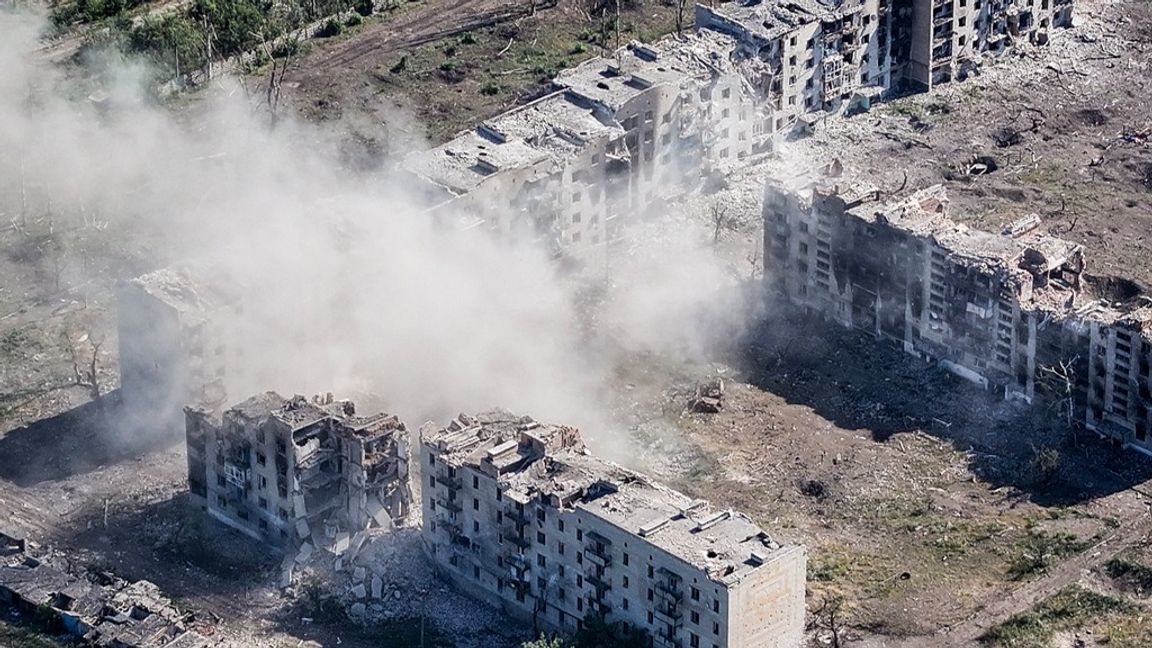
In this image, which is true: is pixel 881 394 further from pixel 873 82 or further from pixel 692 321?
pixel 873 82

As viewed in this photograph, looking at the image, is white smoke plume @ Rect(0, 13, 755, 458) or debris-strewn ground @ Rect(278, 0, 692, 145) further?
debris-strewn ground @ Rect(278, 0, 692, 145)

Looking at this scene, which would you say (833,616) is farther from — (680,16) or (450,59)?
(680,16)

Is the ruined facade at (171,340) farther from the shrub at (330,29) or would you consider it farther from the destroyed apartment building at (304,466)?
the shrub at (330,29)

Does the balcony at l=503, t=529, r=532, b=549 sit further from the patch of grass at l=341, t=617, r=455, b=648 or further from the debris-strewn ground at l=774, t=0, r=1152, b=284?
the debris-strewn ground at l=774, t=0, r=1152, b=284

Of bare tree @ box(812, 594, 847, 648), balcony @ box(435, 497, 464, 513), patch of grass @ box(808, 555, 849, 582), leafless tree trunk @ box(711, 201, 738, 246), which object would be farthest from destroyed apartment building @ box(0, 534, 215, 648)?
leafless tree trunk @ box(711, 201, 738, 246)

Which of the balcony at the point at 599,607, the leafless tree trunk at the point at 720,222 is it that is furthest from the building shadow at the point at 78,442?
the leafless tree trunk at the point at 720,222

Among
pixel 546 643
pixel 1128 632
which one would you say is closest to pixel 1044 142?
pixel 1128 632
